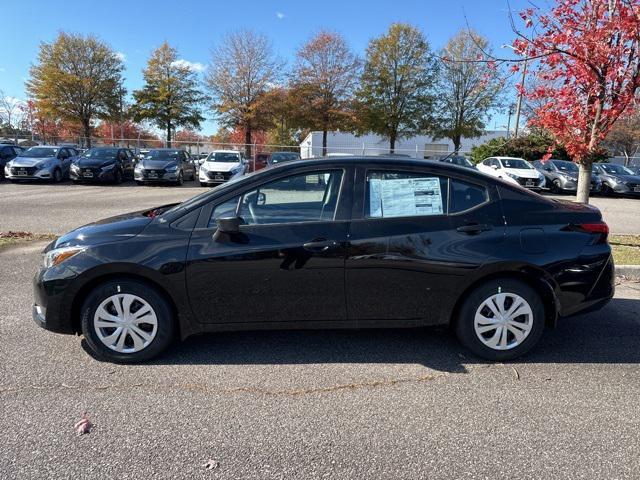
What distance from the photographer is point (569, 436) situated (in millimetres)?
2684

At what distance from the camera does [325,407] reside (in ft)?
9.71

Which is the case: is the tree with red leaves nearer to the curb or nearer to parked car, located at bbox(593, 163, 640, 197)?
the curb

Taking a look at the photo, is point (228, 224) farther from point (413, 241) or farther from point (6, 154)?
point (6, 154)

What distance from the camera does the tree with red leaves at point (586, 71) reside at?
559cm

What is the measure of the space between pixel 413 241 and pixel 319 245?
738 mm

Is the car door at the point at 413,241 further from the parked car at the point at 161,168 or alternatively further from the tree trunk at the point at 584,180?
the parked car at the point at 161,168

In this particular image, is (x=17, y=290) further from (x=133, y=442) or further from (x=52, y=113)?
(x=52, y=113)

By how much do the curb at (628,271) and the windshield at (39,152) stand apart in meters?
20.6

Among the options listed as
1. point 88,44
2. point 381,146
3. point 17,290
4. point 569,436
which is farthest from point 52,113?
point 569,436

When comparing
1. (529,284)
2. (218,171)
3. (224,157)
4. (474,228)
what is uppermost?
(224,157)

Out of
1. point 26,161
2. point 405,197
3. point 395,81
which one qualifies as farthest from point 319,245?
point 395,81

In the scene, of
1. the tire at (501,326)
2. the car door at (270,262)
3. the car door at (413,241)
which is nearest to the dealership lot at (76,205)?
the car door at (270,262)

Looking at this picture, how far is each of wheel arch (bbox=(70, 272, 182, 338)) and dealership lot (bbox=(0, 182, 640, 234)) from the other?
603 centimetres

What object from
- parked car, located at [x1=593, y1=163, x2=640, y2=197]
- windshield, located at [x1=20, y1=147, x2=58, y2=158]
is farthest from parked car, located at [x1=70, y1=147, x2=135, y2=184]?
parked car, located at [x1=593, y1=163, x2=640, y2=197]
